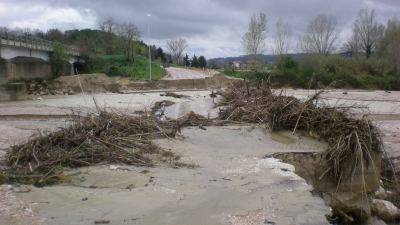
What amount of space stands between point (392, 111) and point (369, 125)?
73.1 ft

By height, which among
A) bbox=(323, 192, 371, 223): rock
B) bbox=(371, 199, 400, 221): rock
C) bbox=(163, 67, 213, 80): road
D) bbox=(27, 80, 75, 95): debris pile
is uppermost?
bbox=(163, 67, 213, 80): road

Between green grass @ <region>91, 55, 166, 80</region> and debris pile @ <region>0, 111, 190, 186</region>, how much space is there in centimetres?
5897

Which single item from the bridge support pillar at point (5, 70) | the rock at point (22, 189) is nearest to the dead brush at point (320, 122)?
the rock at point (22, 189)

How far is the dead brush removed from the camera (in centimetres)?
1250

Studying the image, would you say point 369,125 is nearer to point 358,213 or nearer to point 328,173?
point 328,173

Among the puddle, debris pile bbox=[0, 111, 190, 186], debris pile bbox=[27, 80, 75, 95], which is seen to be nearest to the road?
debris pile bbox=[27, 80, 75, 95]

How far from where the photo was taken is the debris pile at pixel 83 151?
1164 centimetres

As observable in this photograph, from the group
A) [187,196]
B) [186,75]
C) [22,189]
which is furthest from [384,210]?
[186,75]

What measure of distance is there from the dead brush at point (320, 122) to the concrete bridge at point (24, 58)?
1111 inches

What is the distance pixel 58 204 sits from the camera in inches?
379

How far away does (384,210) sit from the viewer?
12242 mm

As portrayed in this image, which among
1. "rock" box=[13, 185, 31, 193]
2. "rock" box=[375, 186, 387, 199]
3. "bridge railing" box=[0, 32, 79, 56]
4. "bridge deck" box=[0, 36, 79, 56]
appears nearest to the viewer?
"rock" box=[13, 185, 31, 193]

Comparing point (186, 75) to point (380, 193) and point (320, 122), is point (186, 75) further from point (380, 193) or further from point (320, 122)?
point (380, 193)

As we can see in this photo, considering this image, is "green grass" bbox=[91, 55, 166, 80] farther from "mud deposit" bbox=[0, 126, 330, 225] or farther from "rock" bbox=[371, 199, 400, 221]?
"rock" bbox=[371, 199, 400, 221]
